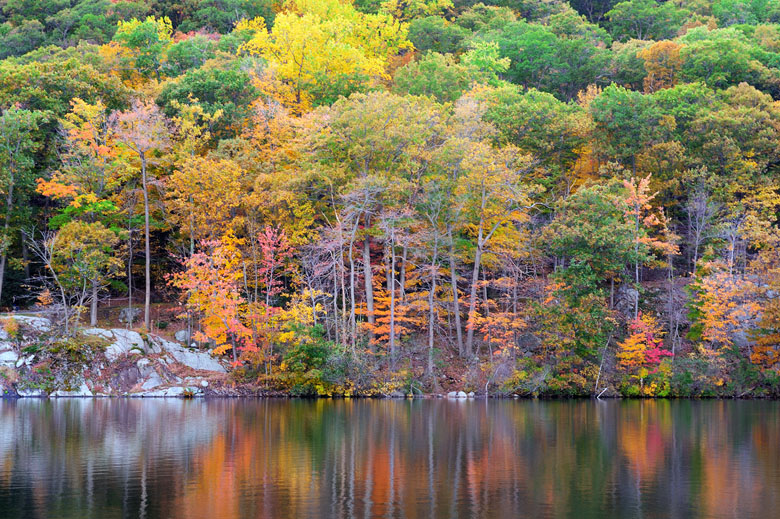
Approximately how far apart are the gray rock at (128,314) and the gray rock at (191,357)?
4.81 m

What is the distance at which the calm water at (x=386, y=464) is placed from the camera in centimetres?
1366

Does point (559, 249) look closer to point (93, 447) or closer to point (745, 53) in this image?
point (745, 53)

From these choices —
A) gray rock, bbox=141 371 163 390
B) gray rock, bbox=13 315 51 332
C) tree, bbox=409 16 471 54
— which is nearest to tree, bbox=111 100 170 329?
gray rock, bbox=141 371 163 390

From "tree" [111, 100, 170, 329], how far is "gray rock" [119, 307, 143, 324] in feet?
3.58

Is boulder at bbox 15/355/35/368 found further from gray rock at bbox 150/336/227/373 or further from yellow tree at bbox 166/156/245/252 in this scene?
yellow tree at bbox 166/156/245/252

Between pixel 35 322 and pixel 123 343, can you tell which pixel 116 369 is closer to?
pixel 123 343

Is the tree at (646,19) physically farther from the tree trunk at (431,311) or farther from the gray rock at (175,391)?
the gray rock at (175,391)

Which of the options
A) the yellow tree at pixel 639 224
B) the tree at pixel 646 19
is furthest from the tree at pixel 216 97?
the tree at pixel 646 19

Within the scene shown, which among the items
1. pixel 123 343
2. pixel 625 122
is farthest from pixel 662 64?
pixel 123 343

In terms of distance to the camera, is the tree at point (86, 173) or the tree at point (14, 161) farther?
the tree at point (86, 173)

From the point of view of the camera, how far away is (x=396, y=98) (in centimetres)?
4416

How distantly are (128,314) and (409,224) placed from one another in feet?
56.8

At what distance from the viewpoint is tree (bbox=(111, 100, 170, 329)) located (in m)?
44.1

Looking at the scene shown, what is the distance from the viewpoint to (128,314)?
4619cm
